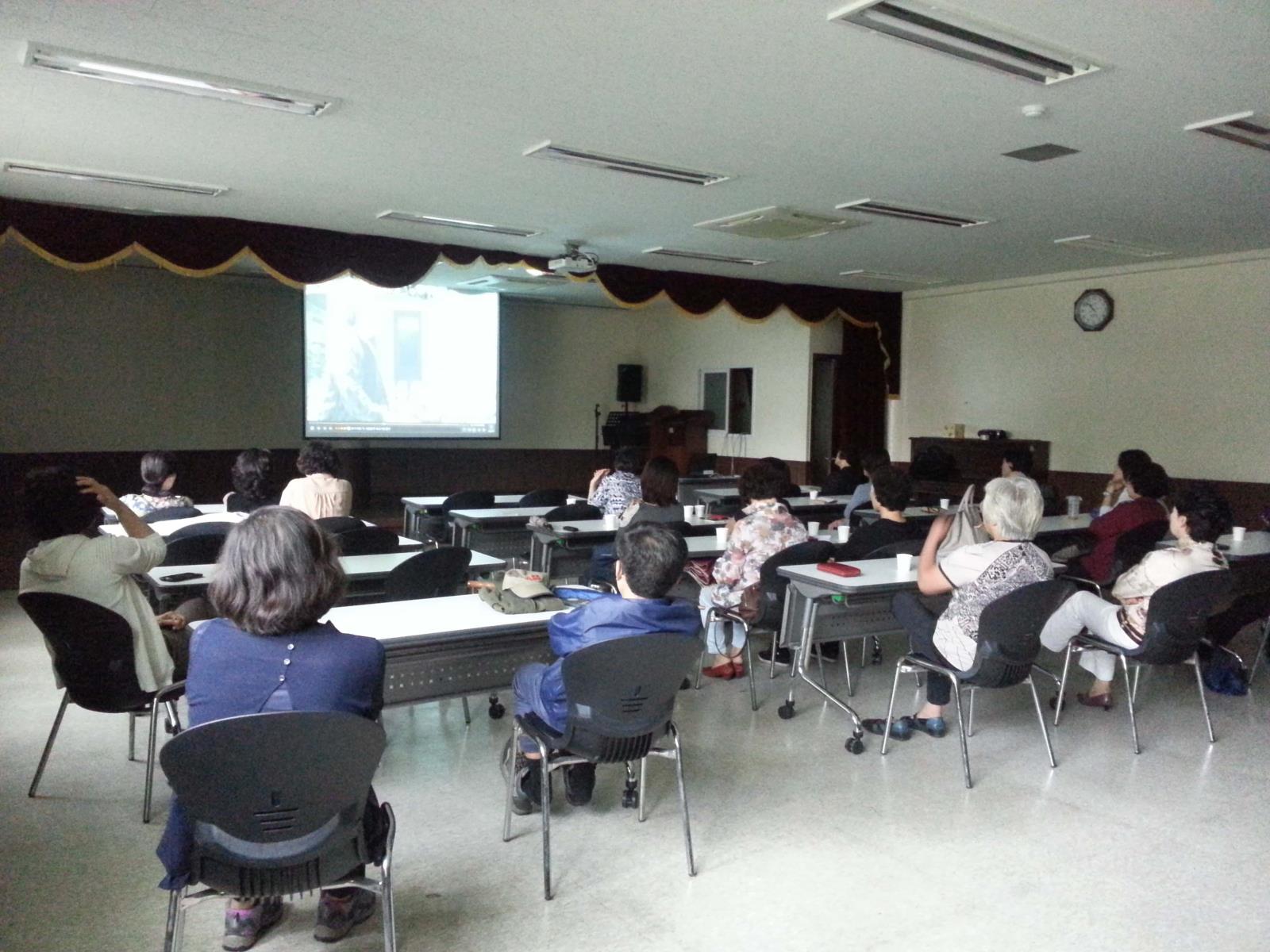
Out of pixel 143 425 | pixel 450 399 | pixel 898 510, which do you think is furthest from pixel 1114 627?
pixel 143 425

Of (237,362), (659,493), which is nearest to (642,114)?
(659,493)

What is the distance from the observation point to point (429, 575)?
394cm

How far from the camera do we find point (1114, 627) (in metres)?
4.03

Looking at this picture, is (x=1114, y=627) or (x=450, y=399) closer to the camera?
(x=1114, y=627)

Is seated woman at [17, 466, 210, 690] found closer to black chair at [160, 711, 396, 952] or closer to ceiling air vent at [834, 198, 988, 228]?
black chair at [160, 711, 396, 952]

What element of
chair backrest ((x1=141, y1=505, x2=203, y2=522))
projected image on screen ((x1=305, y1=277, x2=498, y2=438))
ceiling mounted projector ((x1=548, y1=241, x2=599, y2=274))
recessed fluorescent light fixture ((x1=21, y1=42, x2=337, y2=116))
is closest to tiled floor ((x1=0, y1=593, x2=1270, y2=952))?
chair backrest ((x1=141, y1=505, x2=203, y2=522))

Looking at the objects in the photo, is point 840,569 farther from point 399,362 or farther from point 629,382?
point 629,382

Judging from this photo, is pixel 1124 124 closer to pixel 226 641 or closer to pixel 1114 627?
pixel 1114 627

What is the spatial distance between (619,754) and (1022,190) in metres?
4.52

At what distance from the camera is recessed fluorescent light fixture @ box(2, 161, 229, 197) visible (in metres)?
5.36

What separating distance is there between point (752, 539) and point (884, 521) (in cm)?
77

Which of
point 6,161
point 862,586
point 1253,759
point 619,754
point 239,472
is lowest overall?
point 1253,759

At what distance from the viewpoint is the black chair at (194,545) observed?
4156mm

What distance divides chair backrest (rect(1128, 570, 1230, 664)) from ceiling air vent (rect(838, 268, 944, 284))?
5.52 meters
